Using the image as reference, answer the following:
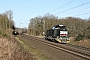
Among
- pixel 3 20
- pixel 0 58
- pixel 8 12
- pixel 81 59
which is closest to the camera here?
pixel 0 58

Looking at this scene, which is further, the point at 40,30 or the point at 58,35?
the point at 40,30

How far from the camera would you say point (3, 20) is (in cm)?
→ 8800

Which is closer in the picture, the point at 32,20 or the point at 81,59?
the point at 81,59

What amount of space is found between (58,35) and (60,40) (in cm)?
127

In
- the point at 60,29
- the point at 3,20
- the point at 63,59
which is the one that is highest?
the point at 3,20

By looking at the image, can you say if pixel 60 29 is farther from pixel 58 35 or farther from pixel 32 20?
pixel 32 20

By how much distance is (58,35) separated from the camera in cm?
3944

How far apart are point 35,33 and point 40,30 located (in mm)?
5295

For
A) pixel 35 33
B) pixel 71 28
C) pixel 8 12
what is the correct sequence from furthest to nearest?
pixel 8 12 → pixel 35 33 → pixel 71 28

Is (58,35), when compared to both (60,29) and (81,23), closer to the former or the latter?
(60,29)

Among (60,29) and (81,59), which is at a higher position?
(60,29)

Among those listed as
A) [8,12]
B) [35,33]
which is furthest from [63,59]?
[8,12]


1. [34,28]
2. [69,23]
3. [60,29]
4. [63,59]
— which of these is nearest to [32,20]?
[34,28]

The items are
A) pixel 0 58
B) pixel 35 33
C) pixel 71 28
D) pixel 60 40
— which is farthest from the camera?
pixel 35 33
